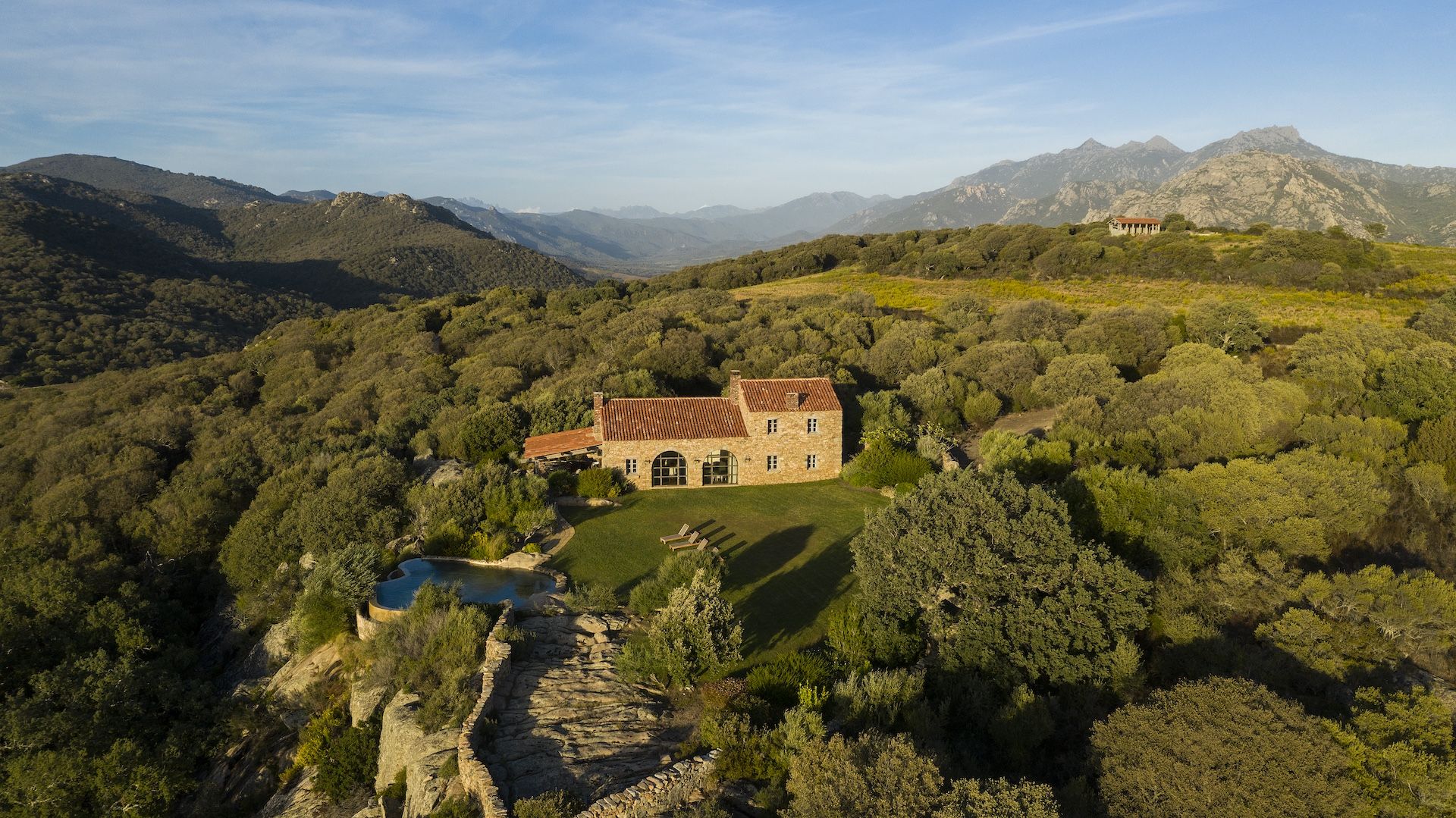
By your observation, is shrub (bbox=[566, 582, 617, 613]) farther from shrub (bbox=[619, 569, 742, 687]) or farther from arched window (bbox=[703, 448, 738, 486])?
arched window (bbox=[703, 448, 738, 486])

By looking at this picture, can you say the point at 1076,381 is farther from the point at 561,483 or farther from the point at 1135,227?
the point at 1135,227

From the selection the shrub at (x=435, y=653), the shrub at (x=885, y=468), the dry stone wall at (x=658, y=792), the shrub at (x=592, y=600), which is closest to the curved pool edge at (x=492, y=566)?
the shrub at (x=435, y=653)

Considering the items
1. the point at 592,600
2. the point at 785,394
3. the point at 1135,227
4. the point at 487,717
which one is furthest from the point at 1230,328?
the point at 1135,227

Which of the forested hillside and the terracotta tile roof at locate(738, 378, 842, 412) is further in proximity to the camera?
the forested hillside

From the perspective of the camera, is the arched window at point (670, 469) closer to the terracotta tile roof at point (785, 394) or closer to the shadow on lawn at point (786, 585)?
the terracotta tile roof at point (785, 394)

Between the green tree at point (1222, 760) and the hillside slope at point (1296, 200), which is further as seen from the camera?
the hillside slope at point (1296, 200)

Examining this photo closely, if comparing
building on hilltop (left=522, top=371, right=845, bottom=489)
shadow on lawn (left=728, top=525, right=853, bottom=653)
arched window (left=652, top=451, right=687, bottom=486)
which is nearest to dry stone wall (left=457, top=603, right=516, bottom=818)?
shadow on lawn (left=728, top=525, right=853, bottom=653)

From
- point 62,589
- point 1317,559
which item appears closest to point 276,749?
point 62,589
